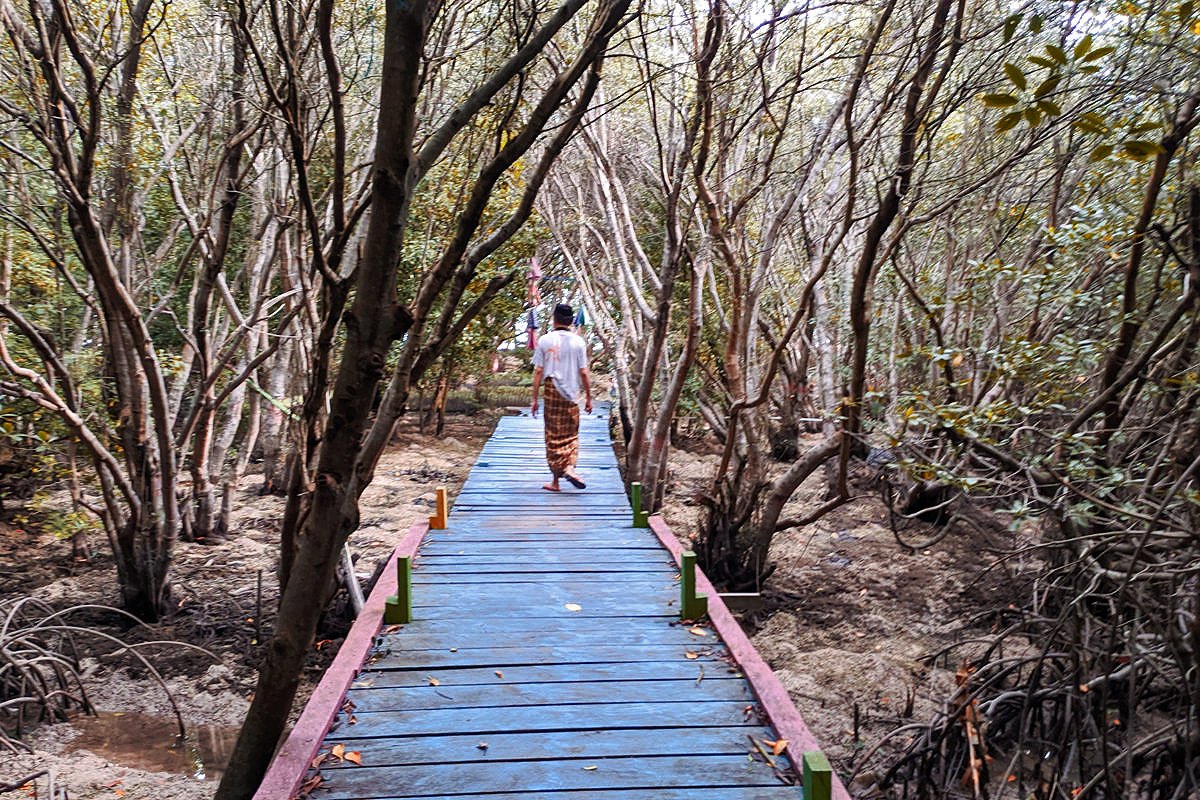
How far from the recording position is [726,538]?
7.90 m

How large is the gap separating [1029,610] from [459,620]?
148 inches

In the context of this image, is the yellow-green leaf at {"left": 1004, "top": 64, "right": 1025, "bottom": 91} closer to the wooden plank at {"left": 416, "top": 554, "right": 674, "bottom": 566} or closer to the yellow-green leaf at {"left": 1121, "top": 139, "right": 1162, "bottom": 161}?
the yellow-green leaf at {"left": 1121, "top": 139, "right": 1162, "bottom": 161}

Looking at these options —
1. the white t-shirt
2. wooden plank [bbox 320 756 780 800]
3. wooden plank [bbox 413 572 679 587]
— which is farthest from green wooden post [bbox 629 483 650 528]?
wooden plank [bbox 320 756 780 800]

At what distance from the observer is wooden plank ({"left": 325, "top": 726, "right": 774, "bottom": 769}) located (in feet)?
11.1

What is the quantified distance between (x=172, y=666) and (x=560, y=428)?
3556 millimetres

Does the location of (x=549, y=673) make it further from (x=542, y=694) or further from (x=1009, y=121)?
(x=1009, y=121)

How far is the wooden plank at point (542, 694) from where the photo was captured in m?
3.80

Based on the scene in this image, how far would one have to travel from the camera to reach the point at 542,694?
155 inches

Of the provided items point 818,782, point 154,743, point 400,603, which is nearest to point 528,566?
point 400,603

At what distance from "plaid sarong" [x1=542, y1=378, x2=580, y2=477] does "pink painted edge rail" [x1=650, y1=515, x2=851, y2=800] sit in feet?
8.91

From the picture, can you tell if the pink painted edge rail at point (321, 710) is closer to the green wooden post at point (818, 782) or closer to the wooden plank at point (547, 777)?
the wooden plank at point (547, 777)

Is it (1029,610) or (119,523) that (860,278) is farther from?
(119,523)

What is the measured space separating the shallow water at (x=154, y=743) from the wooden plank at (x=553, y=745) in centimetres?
230

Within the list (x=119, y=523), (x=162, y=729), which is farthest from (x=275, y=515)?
(x=162, y=729)
